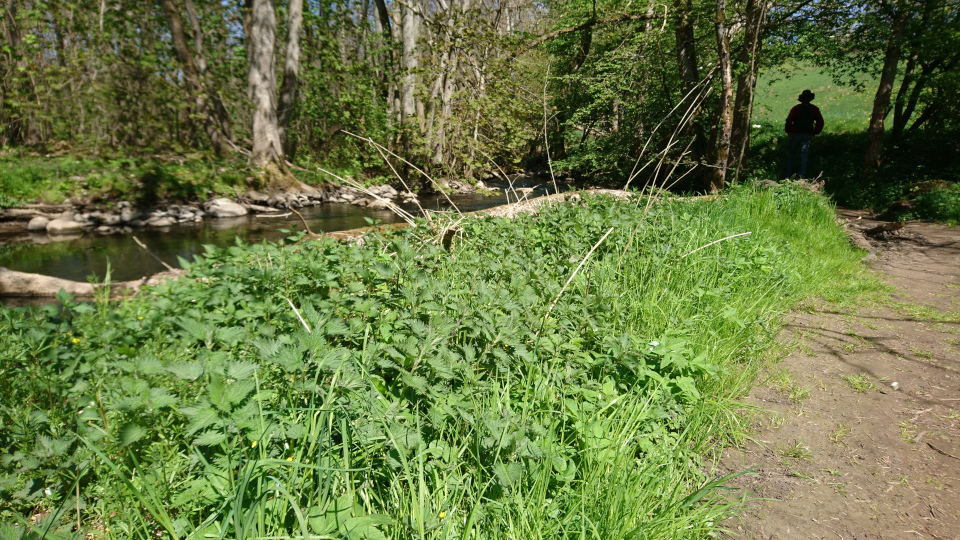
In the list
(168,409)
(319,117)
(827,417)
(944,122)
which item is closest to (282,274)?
(168,409)

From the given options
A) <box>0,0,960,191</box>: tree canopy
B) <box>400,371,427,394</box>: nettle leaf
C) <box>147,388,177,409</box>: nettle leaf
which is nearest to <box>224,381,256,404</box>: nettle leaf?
<box>147,388,177,409</box>: nettle leaf

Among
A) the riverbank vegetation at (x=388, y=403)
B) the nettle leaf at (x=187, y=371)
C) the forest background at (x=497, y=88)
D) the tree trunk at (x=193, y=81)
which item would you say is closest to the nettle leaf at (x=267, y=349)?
the riverbank vegetation at (x=388, y=403)

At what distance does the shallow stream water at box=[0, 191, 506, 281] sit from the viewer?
6.91 meters

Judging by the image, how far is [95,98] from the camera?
13461mm

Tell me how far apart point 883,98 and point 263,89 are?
1499 centimetres

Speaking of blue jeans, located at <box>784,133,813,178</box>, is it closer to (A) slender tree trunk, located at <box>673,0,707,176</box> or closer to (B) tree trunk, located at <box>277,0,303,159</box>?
(A) slender tree trunk, located at <box>673,0,707,176</box>

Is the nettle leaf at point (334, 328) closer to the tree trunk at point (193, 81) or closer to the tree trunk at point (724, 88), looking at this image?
the tree trunk at point (724, 88)

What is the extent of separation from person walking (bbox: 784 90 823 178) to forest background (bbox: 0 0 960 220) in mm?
832

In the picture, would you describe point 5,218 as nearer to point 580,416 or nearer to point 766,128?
point 580,416

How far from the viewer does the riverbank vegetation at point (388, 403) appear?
1429mm

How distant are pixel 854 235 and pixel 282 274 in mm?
7443

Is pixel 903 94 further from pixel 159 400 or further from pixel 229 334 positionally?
pixel 159 400

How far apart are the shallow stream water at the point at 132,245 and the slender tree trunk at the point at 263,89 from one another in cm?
273

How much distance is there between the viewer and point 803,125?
32.8 ft
